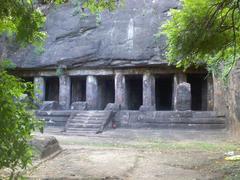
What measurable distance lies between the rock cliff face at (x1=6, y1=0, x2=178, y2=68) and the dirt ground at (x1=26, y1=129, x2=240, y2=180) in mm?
8348

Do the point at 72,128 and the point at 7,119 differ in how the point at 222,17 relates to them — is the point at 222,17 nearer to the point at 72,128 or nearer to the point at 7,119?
the point at 7,119

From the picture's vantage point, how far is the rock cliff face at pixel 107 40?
A: 848 inches

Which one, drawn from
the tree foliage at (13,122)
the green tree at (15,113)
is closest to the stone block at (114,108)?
the green tree at (15,113)

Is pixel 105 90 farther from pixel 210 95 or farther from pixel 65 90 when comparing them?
pixel 210 95

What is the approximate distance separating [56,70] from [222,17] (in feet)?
55.4

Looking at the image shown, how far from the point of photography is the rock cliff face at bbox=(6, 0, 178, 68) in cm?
2153

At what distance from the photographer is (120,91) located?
21734mm

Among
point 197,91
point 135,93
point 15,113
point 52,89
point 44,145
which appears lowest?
point 44,145

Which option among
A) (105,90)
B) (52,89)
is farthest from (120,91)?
(52,89)

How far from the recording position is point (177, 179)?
7.20 metres

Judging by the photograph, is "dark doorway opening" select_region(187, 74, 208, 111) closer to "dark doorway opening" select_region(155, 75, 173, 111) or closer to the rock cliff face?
"dark doorway opening" select_region(155, 75, 173, 111)

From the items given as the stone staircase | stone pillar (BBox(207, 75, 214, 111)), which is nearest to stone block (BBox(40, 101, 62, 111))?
the stone staircase

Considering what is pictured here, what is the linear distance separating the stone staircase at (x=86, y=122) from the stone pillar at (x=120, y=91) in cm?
301

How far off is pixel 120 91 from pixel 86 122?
4.36 meters
